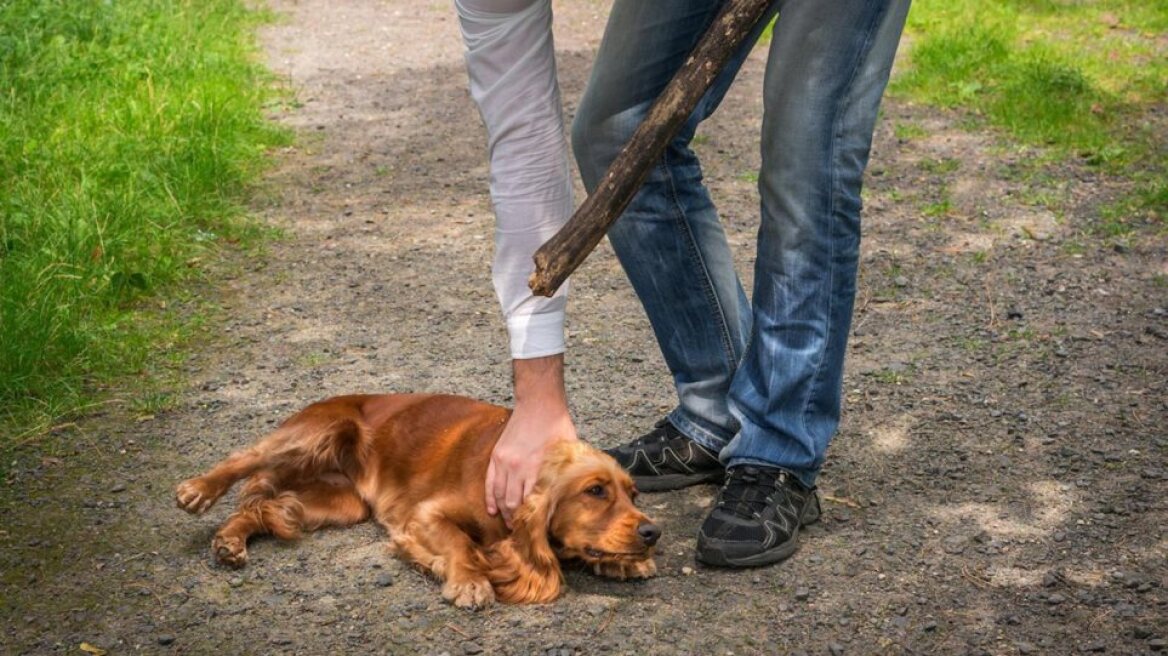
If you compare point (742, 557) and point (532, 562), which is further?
point (742, 557)

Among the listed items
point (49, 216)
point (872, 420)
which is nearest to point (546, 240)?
point (872, 420)

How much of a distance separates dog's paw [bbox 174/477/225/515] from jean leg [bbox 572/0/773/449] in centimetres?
122

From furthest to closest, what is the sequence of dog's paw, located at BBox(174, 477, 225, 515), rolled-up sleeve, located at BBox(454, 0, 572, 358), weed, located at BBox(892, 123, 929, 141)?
1. weed, located at BBox(892, 123, 929, 141)
2. dog's paw, located at BBox(174, 477, 225, 515)
3. rolled-up sleeve, located at BBox(454, 0, 572, 358)

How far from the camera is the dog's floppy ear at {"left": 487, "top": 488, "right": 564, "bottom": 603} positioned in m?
3.29

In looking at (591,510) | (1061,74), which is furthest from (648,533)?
(1061,74)

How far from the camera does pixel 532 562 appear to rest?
3.30m

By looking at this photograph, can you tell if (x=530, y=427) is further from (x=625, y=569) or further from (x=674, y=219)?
(x=674, y=219)

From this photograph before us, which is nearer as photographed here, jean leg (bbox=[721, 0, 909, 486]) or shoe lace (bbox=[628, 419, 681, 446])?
jean leg (bbox=[721, 0, 909, 486])

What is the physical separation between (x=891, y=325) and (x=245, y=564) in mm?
2585

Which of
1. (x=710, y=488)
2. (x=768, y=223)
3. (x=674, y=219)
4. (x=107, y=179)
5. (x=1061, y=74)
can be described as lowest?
(x=1061, y=74)

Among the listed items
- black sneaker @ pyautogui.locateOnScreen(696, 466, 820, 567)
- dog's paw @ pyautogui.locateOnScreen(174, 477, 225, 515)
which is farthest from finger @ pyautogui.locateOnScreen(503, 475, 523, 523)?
dog's paw @ pyautogui.locateOnScreen(174, 477, 225, 515)

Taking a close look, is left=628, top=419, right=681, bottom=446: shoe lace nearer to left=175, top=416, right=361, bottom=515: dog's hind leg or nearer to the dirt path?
the dirt path

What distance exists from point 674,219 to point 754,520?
815 millimetres

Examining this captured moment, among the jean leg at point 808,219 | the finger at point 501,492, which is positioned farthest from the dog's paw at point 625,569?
the jean leg at point 808,219
